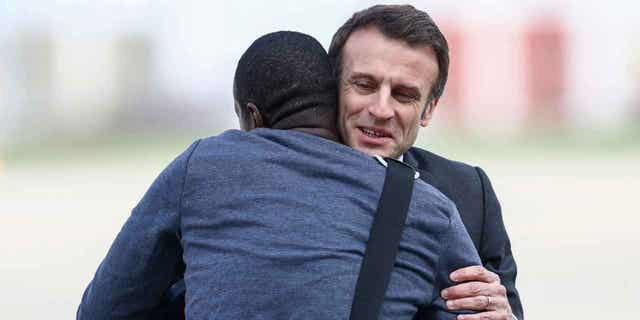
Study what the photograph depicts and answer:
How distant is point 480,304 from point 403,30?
0.77 meters

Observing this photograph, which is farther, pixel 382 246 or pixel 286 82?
pixel 286 82

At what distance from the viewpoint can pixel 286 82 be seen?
2.18 metres

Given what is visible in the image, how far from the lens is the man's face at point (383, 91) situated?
267 cm

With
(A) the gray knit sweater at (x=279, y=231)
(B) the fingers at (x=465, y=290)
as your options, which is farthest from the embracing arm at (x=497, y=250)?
(A) the gray knit sweater at (x=279, y=231)

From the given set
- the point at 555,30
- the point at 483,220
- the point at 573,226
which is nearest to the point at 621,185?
the point at 573,226

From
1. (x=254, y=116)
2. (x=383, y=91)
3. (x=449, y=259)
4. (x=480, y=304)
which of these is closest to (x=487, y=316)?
(x=480, y=304)

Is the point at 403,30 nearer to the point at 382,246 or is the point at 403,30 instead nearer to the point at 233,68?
the point at 382,246

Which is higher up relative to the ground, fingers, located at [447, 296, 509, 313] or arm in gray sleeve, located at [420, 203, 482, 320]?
arm in gray sleeve, located at [420, 203, 482, 320]

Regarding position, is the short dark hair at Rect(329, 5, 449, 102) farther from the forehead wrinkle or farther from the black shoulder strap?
the black shoulder strap

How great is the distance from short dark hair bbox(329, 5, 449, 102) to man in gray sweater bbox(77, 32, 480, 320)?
23.9 inches

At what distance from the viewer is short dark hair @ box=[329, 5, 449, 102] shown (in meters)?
2.68

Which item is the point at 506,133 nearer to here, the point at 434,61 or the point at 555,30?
the point at 555,30

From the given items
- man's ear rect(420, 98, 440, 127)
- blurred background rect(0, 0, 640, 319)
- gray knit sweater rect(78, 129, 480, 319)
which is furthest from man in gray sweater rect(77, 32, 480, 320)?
blurred background rect(0, 0, 640, 319)

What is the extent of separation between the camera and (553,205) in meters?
12.1
